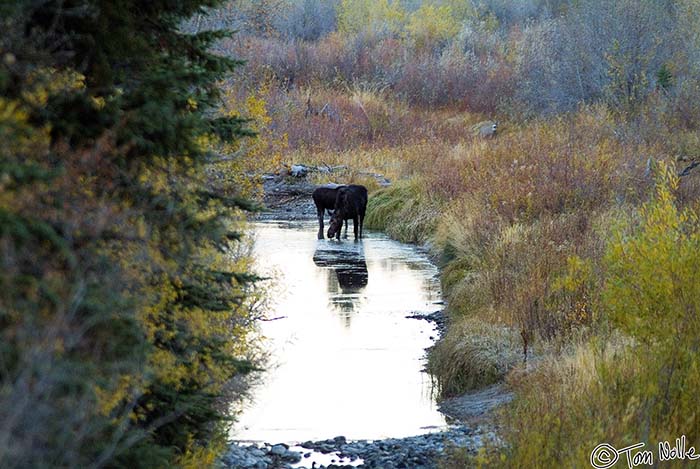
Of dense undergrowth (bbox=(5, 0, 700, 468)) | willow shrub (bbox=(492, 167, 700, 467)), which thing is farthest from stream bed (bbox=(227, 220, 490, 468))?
willow shrub (bbox=(492, 167, 700, 467))

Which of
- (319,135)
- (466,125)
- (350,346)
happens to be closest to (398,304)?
(350,346)

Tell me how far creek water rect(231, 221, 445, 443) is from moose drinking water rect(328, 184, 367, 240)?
814mm

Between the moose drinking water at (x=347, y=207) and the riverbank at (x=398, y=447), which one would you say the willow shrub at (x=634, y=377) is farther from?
the moose drinking water at (x=347, y=207)

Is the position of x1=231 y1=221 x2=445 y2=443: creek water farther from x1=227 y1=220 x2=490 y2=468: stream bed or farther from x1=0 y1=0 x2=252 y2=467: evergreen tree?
x1=0 y1=0 x2=252 y2=467: evergreen tree

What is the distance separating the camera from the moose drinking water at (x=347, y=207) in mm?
23000

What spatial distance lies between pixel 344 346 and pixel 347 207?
30.0ft

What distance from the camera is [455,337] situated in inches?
510

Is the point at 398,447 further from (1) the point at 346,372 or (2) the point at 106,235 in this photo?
(2) the point at 106,235

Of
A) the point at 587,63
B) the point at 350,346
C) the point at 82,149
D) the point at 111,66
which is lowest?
the point at 350,346

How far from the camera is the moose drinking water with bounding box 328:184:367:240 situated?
75.5 feet

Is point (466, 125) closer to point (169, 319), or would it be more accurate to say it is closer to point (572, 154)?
point (572, 154)

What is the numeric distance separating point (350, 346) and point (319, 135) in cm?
1963

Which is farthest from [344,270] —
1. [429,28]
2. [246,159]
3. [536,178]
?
[429,28]

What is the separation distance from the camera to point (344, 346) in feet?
46.1
